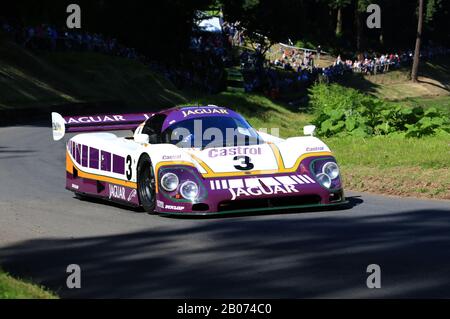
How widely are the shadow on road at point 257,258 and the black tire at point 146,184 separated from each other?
0.98 meters

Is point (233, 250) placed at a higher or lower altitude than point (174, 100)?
higher

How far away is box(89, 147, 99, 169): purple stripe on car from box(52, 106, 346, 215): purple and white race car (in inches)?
0.5

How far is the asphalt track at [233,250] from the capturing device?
8031 mm

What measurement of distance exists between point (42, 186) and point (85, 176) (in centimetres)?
150

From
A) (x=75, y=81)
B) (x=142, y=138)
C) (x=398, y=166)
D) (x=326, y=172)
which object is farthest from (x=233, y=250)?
(x=75, y=81)

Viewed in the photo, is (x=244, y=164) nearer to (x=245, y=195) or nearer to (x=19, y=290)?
(x=245, y=195)

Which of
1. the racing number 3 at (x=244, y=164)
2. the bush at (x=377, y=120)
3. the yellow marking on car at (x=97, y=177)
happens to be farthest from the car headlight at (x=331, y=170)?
the bush at (x=377, y=120)

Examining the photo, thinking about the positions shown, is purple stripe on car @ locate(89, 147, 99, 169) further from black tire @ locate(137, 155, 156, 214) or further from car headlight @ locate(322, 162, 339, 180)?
car headlight @ locate(322, 162, 339, 180)

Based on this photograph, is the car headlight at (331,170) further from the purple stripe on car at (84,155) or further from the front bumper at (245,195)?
the purple stripe on car at (84,155)

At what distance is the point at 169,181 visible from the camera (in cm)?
1211

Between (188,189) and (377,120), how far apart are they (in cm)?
1140

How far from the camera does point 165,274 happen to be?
8.59m

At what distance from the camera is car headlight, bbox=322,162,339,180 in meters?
12.6

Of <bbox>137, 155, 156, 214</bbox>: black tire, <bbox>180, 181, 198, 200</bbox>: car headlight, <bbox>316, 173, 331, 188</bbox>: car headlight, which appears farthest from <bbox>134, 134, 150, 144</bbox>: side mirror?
<bbox>316, 173, 331, 188</bbox>: car headlight
